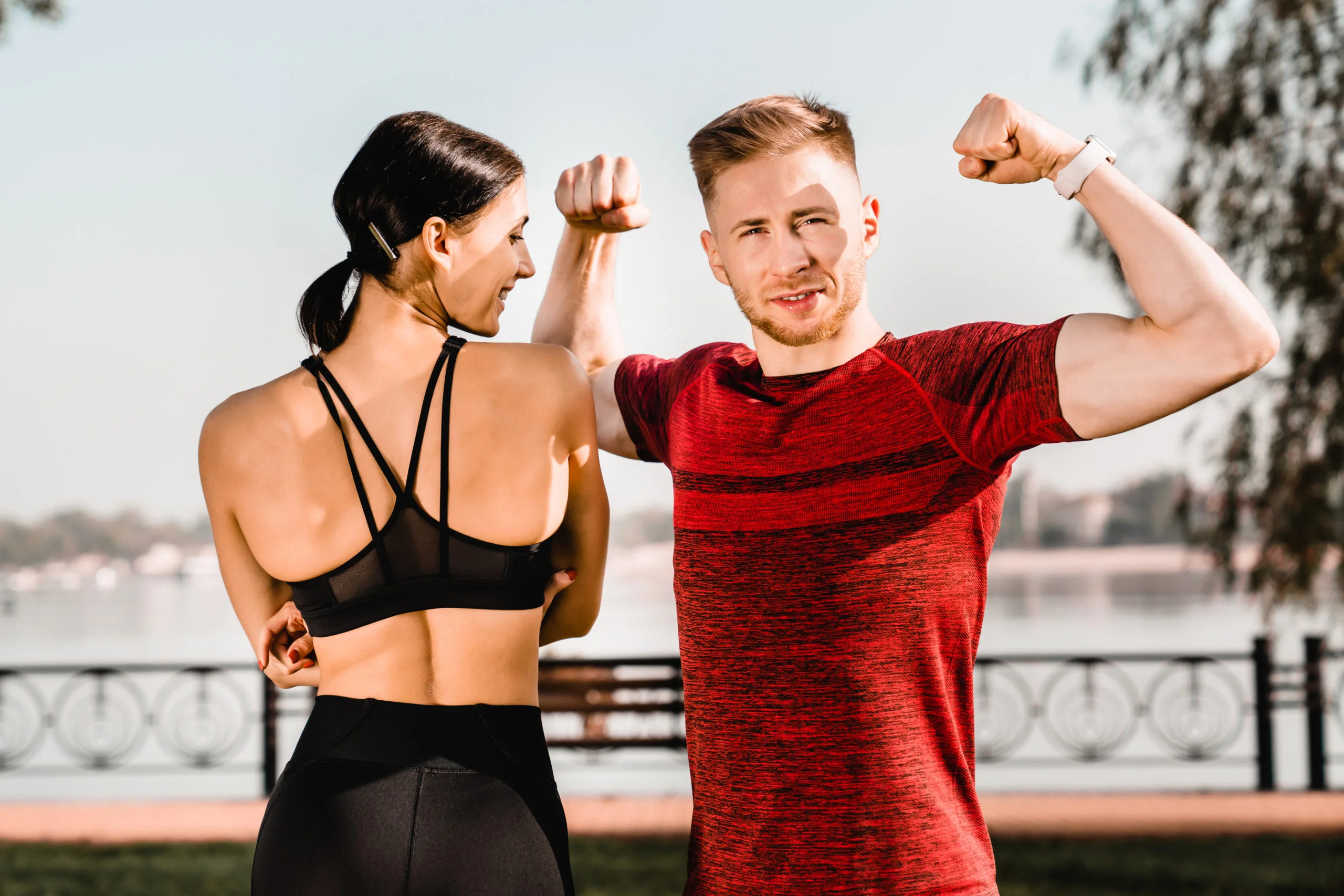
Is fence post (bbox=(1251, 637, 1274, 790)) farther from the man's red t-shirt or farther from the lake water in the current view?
the man's red t-shirt

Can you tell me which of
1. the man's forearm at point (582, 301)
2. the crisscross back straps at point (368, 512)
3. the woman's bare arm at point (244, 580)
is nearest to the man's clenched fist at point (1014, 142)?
the man's forearm at point (582, 301)

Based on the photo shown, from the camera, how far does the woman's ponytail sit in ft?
6.53

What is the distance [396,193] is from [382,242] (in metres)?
0.09

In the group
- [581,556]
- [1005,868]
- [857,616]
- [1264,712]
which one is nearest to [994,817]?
[1005,868]

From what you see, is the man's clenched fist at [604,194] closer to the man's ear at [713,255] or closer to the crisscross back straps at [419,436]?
the man's ear at [713,255]

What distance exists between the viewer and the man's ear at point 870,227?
2.10 metres

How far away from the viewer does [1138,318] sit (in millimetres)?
1707

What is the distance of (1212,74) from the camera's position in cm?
817

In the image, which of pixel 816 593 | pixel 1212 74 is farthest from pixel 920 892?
pixel 1212 74

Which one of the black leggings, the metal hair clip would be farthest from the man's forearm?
the black leggings

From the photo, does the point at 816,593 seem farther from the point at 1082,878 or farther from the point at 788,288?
the point at 1082,878

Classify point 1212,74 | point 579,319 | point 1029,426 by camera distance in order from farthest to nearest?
point 1212,74, point 579,319, point 1029,426

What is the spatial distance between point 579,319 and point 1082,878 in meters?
5.30

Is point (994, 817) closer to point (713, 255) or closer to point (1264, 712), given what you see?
point (1264, 712)
